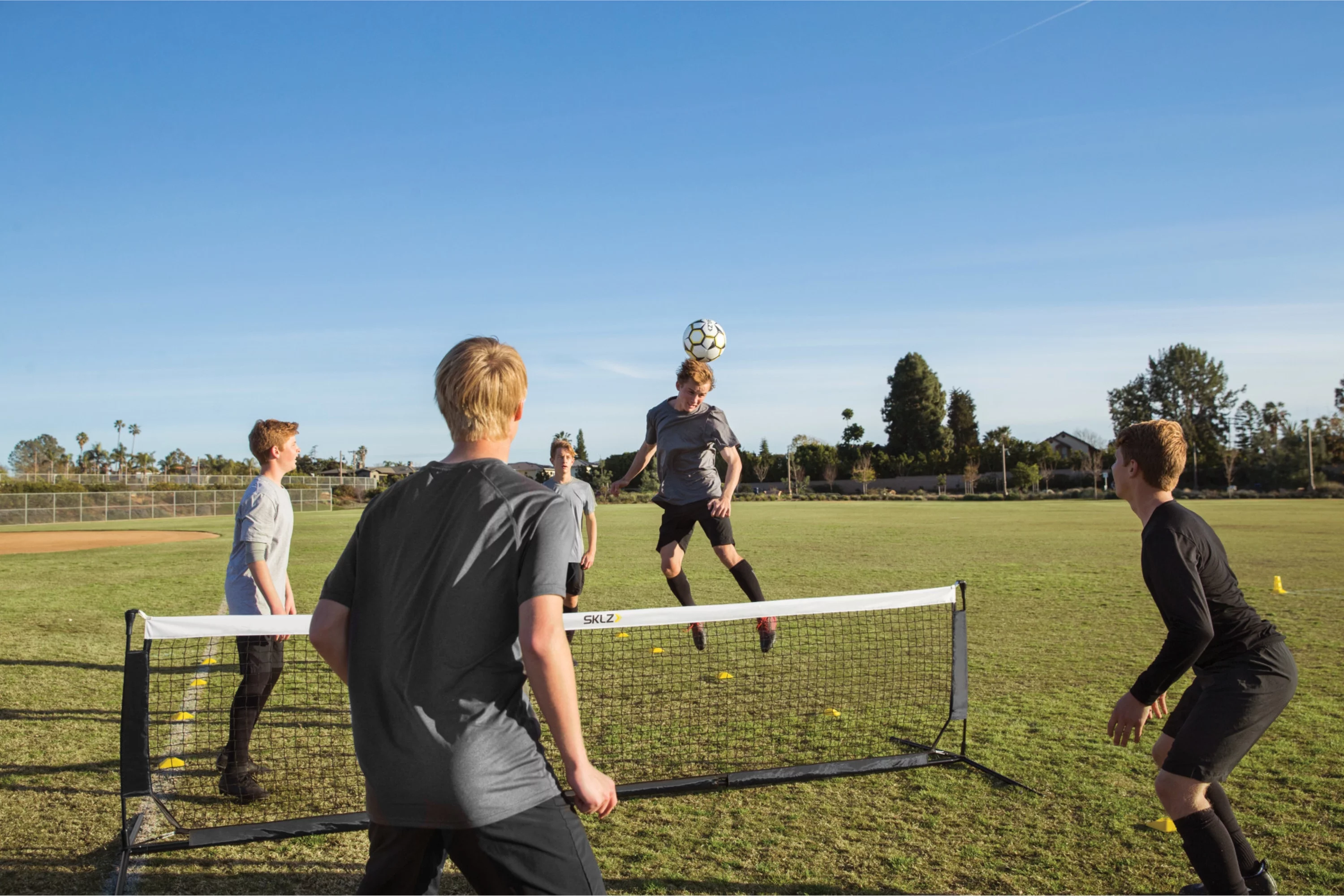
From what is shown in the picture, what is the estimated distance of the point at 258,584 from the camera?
5.56m

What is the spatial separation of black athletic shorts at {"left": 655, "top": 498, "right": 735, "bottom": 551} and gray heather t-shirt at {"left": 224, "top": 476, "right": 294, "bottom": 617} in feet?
10.3

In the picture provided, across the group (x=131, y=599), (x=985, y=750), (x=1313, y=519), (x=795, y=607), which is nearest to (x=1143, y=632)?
(x=985, y=750)

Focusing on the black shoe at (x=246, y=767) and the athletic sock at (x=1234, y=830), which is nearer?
the athletic sock at (x=1234, y=830)

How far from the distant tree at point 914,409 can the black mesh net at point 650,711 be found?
107 m

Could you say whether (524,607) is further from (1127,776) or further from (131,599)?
(131,599)

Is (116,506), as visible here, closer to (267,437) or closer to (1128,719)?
(267,437)

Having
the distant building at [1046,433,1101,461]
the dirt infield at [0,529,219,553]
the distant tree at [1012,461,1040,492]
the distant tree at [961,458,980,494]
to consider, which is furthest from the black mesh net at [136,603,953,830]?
the distant building at [1046,433,1101,461]

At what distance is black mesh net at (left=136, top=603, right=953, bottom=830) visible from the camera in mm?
5578

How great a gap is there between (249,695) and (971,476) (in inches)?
3564

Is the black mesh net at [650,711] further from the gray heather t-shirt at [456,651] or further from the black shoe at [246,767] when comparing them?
the gray heather t-shirt at [456,651]

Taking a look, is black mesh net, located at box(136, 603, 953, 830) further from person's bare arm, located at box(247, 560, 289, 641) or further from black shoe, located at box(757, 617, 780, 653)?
person's bare arm, located at box(247, 560, 289, 641)

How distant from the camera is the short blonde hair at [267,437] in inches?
226

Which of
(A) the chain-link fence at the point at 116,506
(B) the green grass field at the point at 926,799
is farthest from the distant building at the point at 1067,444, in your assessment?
(B) the green grass field at the point at 926,799

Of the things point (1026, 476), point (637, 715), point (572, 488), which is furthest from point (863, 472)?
point (637, 715)
